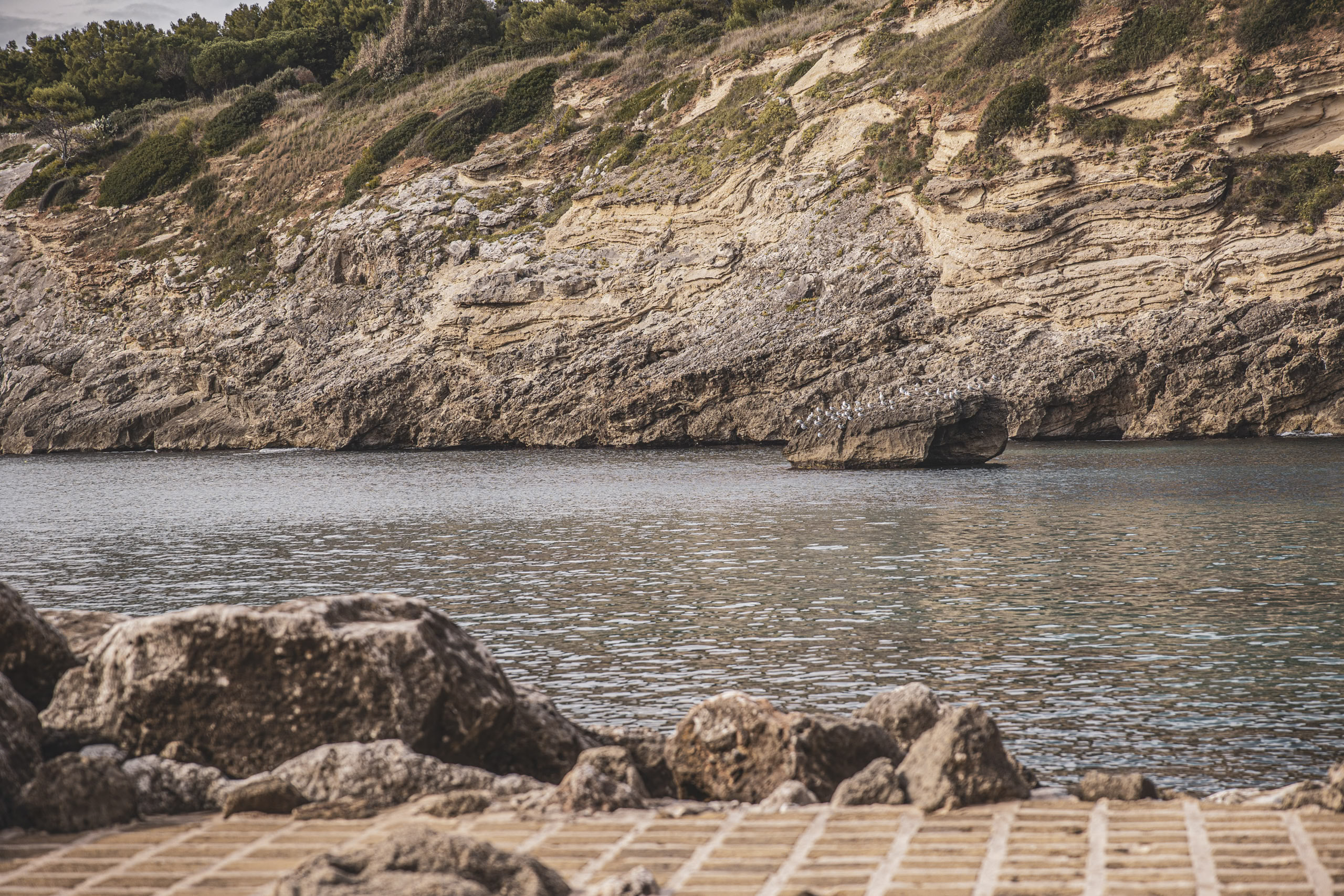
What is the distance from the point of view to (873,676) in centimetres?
1111

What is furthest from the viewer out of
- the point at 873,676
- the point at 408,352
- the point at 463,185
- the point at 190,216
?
the point at 190,216

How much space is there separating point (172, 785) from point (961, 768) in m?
4.48

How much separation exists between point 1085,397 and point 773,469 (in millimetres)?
16400

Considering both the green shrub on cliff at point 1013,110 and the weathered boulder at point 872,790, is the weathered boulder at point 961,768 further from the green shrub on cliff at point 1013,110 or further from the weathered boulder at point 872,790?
the green shrub on cliff at point 1013,110

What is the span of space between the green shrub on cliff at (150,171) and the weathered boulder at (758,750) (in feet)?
257

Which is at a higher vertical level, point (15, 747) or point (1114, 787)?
point (15, 747)

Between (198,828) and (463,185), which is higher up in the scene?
(463,185)

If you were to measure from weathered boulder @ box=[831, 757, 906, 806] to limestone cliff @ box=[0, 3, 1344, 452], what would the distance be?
35.6 m

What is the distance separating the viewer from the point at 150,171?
7638 cm

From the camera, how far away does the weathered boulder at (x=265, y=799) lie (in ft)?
20.4

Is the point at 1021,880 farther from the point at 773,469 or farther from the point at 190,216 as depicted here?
the point at 190,216

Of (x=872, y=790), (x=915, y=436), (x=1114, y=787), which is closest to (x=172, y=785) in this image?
(x=872, y=790)

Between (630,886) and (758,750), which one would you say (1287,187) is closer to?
(758,750)

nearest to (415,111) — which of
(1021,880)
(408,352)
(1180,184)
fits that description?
(408,352)
